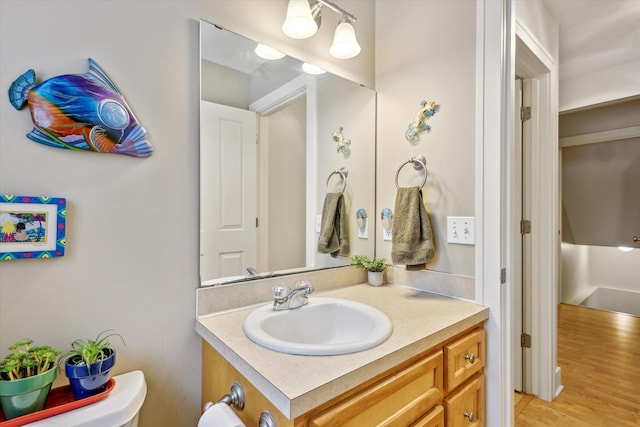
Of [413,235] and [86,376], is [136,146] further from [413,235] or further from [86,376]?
[413,235]

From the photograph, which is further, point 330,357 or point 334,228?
point 334,228

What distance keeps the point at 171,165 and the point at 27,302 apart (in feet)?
1.74

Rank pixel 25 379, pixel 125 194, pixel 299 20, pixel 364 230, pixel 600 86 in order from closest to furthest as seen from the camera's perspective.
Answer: pixel 25 379, pixel 125 194, pixel 299 20, pixel 364 230, pixel 600 86

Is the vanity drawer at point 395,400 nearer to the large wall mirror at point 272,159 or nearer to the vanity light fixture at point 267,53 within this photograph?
the large wall mirror at point 272,159

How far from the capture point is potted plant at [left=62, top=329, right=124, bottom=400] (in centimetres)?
77

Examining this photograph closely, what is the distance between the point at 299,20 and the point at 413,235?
101cm

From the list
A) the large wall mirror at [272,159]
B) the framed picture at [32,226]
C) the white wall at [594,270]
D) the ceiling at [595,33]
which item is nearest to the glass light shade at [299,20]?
the large wall mirror at [272,159]

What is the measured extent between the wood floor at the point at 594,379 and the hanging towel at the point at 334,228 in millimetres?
1381

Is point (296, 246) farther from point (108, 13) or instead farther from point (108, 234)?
point (108, 13)

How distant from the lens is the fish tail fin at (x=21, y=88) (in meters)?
0.81

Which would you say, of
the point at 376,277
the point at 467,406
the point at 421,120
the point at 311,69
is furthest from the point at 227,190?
the point at 467,406

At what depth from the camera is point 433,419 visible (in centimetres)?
99

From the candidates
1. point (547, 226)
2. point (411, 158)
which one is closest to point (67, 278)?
point (411, 158)

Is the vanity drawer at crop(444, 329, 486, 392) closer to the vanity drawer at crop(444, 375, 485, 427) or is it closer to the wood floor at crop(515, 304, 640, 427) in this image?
the vanity drawer at crop(444, 375, 485, 427)
